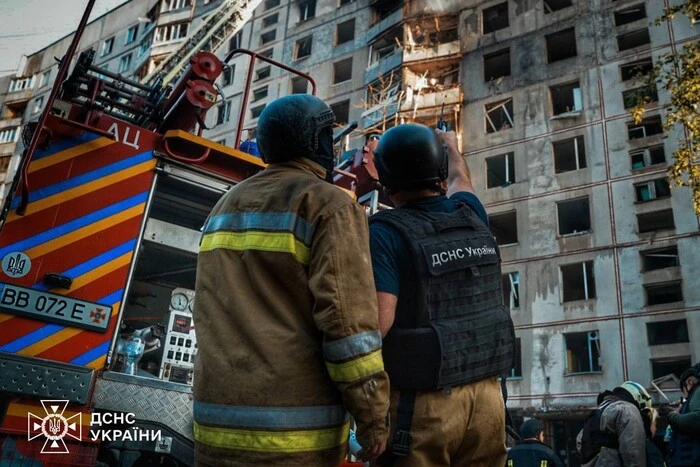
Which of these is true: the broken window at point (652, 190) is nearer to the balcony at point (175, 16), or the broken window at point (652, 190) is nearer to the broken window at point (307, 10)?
the broken window at point (307, 10)

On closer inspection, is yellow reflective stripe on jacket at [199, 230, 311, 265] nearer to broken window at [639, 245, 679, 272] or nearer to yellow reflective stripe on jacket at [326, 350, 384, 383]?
yellow reflective stripe on jacket at [326, 350, 384, 383]

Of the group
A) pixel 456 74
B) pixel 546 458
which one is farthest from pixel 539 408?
pixel 456 74

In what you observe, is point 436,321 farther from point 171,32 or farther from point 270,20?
point 171,32

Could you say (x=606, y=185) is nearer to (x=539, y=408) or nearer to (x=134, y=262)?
(x=539, y=408)

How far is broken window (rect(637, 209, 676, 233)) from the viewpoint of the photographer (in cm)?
2012

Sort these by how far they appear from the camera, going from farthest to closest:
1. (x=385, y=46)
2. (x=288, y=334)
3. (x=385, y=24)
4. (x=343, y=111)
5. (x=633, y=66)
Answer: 1. (x=343, y=111)
2. (x=385, y=46)
3. (x=385, y=24)
4. (x=633, y=66)
5. (x=288, y=334)

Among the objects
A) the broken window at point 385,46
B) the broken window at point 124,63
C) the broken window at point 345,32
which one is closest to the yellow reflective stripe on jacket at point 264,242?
the broken window at point 385,46

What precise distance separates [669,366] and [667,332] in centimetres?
184

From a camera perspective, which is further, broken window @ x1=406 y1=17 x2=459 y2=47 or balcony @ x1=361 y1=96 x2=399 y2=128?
broken window @ x1=406 y1=17 x2=459 y2=47

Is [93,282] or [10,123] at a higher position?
[10,123]

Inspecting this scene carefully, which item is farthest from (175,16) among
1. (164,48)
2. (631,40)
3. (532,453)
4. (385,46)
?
(532,453)

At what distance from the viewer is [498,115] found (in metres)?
25.9

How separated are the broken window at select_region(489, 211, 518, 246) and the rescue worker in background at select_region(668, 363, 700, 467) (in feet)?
61.5

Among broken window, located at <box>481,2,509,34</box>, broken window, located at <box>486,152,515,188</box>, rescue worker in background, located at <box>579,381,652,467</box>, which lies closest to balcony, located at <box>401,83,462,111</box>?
broken window, located at <box>486,152,515,188</box>
